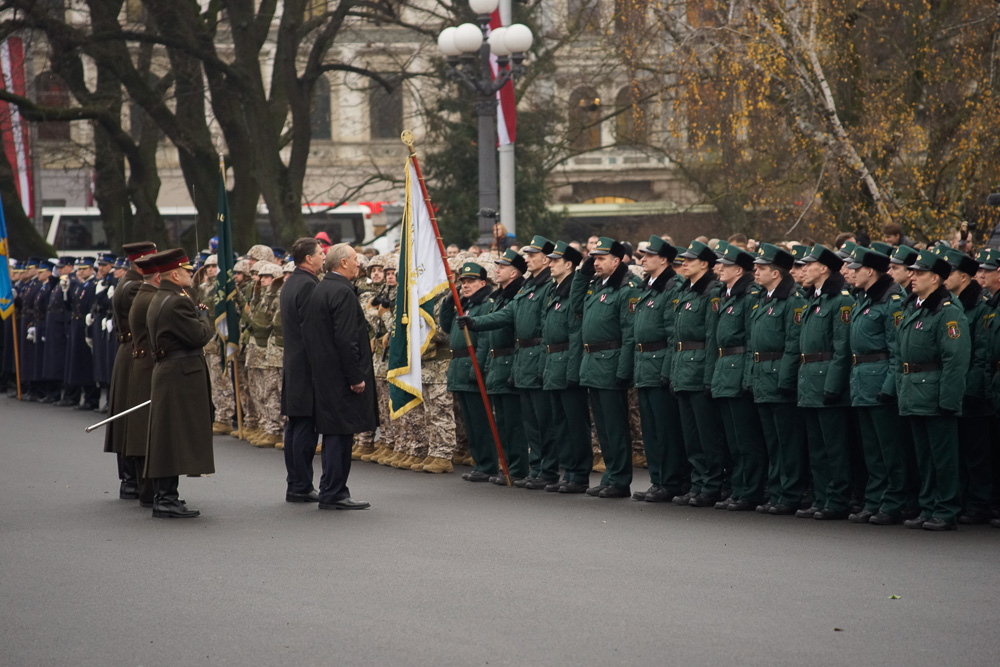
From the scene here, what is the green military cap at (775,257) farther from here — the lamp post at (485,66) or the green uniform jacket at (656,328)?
the lamp post at (485,66)

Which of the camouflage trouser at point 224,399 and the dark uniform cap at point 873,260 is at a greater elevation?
the dark uniform cap at point 873,260

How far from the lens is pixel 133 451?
11250mm

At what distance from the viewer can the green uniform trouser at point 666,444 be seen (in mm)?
11367

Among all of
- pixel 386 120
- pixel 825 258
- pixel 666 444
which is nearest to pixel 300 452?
pixel 666 444

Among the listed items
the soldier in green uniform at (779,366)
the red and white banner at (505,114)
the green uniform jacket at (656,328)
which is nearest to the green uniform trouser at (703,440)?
the green uniform jacket at (656,328)

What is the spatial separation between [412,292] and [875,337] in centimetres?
427

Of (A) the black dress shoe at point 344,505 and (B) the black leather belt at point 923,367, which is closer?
(B) the black leather belt at point 923,367

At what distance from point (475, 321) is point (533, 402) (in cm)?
93

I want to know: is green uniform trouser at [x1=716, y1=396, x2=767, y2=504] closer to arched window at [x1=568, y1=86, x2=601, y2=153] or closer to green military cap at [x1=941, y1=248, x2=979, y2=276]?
green military cap at [x1=941, y1=248, x2=979, y2=276]

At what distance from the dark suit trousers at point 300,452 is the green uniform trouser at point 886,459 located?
4442 millimetres

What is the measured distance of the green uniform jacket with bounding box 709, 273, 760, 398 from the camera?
35.3 ft

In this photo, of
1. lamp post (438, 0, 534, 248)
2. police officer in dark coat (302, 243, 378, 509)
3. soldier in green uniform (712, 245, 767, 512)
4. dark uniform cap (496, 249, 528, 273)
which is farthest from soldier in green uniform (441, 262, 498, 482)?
lamp post (438, 0, 534, 248)

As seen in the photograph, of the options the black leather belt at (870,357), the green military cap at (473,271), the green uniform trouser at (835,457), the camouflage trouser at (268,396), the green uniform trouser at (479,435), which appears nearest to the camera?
the black leather belt at (870,357)

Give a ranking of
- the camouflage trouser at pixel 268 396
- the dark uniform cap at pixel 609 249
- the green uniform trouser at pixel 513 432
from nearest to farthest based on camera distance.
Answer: the dark uniform cap at pixel 609 249 < the green uniform trouser at pixel 513 432 < the camouflage trouser at pixel 268 396
